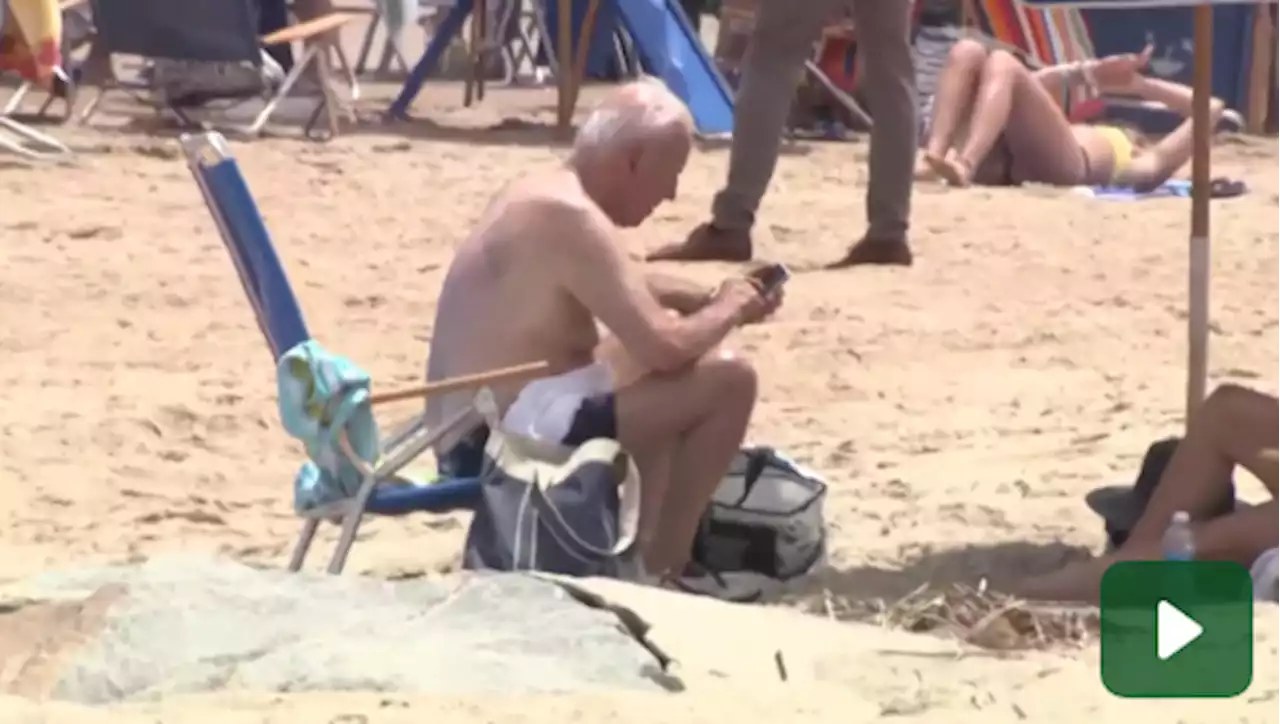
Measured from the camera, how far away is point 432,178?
311 inches

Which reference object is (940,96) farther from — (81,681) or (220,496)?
(81,681)

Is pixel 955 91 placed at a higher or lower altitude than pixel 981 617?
lower

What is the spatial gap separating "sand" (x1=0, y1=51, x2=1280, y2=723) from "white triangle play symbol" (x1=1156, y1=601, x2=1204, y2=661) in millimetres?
93

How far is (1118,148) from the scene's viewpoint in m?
7.98

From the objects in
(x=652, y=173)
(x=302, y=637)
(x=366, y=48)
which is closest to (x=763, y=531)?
(x=652, y=173)

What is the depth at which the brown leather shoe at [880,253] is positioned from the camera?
618cm

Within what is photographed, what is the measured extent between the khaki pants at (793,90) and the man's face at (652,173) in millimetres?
2580

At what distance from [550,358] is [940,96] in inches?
184

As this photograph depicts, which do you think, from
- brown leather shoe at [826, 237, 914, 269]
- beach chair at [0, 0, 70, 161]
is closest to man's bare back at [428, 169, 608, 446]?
brown leather shoe at [826, 237, 914, 269]

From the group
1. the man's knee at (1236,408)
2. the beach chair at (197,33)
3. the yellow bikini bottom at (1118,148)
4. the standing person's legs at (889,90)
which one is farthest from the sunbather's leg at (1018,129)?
the man's knee at (1236,408)

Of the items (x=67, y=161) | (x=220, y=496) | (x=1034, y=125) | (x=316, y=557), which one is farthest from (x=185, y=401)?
(x=1034, y=125)

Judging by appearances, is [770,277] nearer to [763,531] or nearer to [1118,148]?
[763,531]

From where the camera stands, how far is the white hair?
3.29m

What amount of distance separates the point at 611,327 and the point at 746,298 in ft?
0.77
